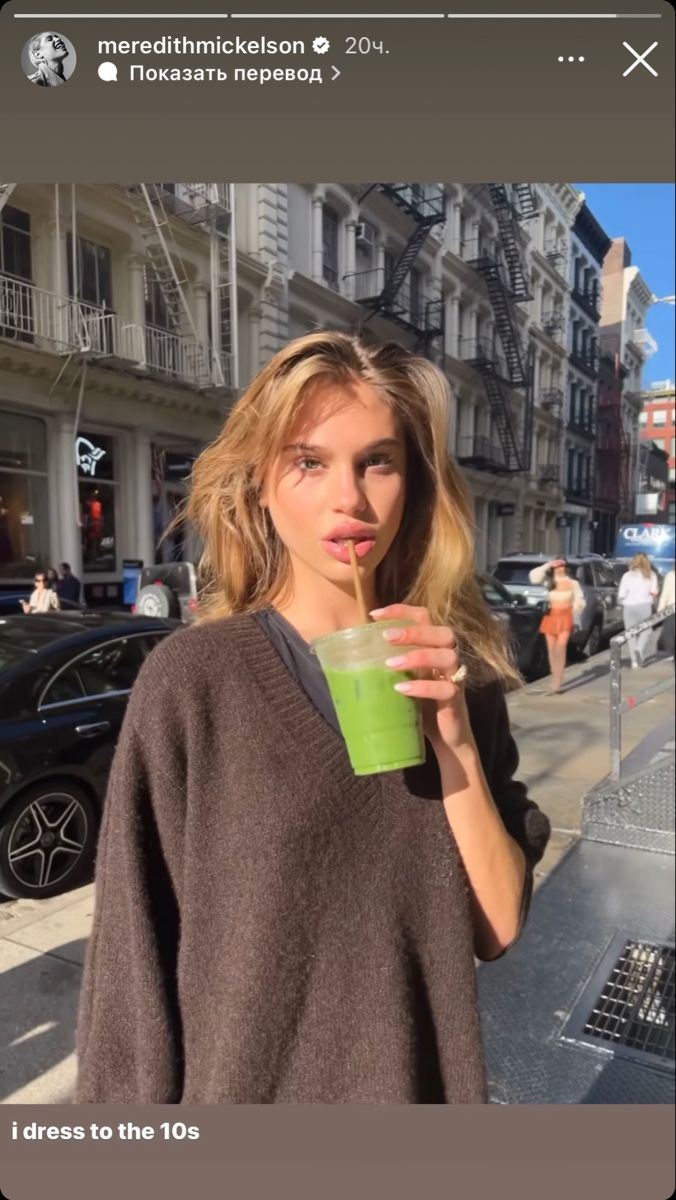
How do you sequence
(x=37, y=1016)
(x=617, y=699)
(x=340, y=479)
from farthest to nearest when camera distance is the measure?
(x=617, y=699)
(x=37, y=1016)
(x=340, y=479)

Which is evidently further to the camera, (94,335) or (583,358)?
(94,335)

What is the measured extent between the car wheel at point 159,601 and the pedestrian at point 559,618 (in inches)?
147

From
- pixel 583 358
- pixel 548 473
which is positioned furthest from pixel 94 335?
pixel 548 473

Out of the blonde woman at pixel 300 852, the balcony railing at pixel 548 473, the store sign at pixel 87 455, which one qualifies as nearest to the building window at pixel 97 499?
the store sign at pixel 87 455

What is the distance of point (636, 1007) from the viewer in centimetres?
208

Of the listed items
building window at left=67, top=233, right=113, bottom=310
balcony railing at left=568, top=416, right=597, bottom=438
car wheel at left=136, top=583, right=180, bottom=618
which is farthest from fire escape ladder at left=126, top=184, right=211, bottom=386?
balcony railing at left=568, top=416, right=597, bottom=438

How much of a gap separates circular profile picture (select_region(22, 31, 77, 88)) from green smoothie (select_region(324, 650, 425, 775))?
3.16 feet

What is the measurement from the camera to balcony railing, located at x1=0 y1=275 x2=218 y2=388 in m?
4.20

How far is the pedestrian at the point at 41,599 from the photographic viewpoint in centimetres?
468

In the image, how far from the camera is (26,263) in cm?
414

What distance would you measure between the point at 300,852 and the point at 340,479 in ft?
1.54

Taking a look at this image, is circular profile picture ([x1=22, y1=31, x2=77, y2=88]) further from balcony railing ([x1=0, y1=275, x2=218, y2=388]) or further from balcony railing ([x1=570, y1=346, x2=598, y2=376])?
balcony railing ([x1=570, y1=346, x2=598, y2=376])

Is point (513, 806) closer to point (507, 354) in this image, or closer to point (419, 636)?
point (419, 636)

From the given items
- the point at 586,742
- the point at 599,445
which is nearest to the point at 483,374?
the point at 599,445
